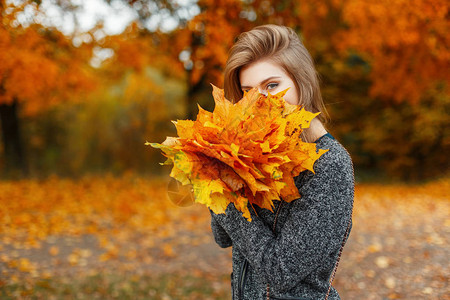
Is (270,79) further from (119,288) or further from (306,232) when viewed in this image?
(119,288)

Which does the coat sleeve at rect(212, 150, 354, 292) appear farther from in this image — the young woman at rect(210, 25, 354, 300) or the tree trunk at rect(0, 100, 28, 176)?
the tree trunk at rect(0, 100, 28, 176)

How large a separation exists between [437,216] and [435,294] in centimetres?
426

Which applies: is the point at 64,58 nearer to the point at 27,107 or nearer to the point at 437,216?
the point at 27,107

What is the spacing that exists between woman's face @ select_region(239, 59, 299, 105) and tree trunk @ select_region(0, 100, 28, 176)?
44.7 feet

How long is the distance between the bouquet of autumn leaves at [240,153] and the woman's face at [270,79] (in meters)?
0.32

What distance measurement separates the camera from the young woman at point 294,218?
139cm

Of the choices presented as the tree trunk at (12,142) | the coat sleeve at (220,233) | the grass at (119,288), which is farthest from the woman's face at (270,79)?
the tree trunk at (12,142)

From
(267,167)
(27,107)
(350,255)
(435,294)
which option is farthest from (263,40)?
(27,107)

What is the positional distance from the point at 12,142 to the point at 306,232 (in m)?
14.3

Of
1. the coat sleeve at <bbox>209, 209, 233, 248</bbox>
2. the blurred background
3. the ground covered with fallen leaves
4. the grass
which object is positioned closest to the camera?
the coat sleeve at <bbox>209, 209, 233, 248</bbox>

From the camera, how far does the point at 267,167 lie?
124cm

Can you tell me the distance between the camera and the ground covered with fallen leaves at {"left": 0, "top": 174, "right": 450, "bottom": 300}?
5004mm

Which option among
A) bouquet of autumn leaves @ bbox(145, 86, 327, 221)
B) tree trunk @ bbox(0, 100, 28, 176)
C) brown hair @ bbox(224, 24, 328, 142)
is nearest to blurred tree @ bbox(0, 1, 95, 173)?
tree trunk @ bbox(0, 100, 28, 176)

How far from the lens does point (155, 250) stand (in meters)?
6.66
